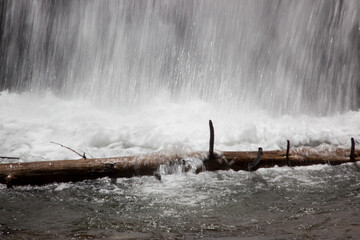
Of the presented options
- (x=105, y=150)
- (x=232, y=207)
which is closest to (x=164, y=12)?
(x=105, y=150)

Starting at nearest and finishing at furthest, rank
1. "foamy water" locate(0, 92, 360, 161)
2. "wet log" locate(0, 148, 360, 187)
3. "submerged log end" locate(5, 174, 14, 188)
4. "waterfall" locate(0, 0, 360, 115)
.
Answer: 1. "submerged log end" locate(5, 174, 14, 188)
2. "wet log" locate(0, 148, 360, 187)
3. "foamy water" locate(0, 92, 360, 161)
4. "waterfall" locate(0, 0, 360, 115)

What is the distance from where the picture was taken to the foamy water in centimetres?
994

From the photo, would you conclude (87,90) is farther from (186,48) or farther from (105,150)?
(105,150)

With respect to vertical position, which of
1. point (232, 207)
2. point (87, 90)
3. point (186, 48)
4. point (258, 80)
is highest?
point (186, 48)

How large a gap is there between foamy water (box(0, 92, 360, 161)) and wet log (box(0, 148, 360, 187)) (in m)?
0.64

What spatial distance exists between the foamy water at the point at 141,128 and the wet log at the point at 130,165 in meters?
0.64

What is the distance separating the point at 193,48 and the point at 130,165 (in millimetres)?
13655

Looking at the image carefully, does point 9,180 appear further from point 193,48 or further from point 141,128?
point 193,48

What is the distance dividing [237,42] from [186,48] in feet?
11.6

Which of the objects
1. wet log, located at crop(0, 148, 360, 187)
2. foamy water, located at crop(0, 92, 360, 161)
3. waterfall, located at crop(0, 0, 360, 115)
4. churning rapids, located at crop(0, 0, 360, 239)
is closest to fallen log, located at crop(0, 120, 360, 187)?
wet log, located at crop(0, 148, 360, 187)

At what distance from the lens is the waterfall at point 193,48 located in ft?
56.3

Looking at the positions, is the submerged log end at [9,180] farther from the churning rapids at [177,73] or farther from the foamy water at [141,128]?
the churning rapids at [177,73]

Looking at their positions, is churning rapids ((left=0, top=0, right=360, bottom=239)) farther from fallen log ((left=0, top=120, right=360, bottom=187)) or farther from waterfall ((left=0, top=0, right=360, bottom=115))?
fallen log ((left=0, top=120, right=360, bottom=187))

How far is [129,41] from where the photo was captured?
57.7 ft
